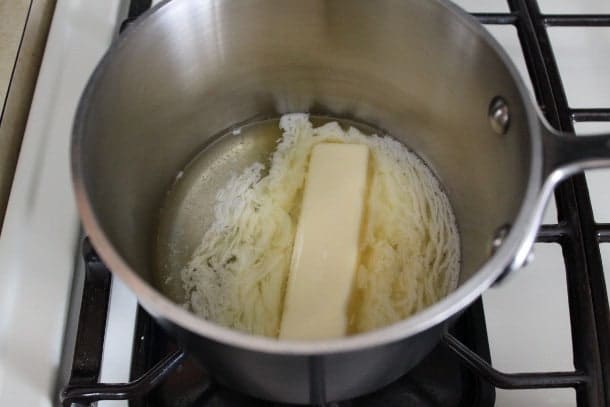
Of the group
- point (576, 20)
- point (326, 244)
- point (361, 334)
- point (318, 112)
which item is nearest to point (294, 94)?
point (318, 112)

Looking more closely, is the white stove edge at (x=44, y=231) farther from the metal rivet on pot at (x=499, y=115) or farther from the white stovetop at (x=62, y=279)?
the metal rivet on pot at (x=499, y=115)

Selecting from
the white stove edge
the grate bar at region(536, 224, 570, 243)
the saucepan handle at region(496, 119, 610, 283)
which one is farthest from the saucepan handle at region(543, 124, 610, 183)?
the white stove edge

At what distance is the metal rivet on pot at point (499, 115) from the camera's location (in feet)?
1.63

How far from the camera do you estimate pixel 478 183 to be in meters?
0.59

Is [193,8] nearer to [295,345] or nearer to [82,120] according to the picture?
[82,120]

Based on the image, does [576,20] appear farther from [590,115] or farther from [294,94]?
[294,94]

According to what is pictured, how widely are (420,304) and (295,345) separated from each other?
273mm

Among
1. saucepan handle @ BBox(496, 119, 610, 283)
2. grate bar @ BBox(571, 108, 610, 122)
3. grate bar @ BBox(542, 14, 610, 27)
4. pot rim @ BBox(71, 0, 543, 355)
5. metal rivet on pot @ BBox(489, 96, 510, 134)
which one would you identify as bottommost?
pot rim @ BBox(71, 0, 543, 355)

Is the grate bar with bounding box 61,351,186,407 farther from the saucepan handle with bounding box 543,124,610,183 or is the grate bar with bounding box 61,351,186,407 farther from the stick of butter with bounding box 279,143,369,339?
the saucepan handle with bounding box 543,124,610,183

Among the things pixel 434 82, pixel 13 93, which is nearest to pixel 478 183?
pixel 434 82

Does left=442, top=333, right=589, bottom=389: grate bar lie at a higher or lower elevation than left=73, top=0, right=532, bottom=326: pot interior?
lower

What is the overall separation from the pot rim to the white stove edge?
13 centimetres

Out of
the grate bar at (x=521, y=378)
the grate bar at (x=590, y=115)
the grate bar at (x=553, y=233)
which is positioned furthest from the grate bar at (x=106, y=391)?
the grate bar at (x=590, y=115)

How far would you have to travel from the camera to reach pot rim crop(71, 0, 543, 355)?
1.12 feet
